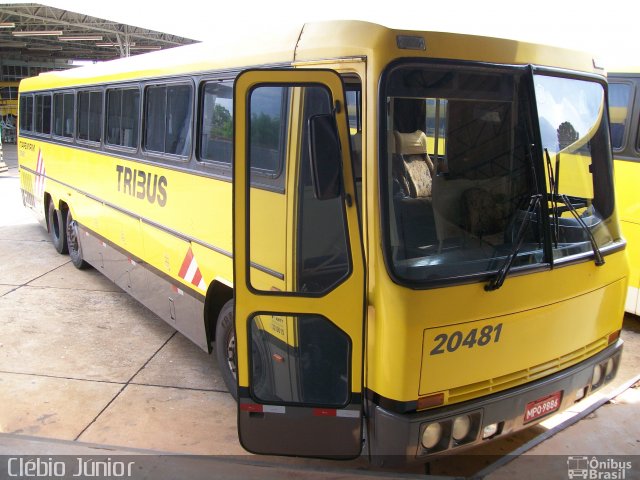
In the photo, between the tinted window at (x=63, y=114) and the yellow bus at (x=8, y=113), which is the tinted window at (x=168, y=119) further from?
the yellow bus at (x=8, y=113)

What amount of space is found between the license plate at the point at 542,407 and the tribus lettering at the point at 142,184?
129 inches

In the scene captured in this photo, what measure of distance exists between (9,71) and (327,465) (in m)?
52.1

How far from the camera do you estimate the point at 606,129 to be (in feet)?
11.5

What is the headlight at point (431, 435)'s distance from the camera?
276 cm

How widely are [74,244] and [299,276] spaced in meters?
5.99

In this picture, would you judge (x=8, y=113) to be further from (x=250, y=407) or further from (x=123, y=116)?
(x=250, y=407)

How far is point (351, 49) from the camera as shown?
278 centimetres

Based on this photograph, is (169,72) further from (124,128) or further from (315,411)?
(315,411)

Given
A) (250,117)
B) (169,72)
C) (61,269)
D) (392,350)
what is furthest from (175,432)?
(61,269)

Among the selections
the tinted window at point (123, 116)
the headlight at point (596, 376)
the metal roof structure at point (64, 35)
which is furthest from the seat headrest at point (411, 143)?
the metal roof structure at point (64, 35)

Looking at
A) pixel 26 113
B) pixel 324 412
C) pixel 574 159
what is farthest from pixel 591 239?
pixel 26 113

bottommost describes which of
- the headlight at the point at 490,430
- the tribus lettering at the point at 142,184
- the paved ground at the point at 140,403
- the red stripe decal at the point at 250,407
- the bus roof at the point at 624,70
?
the paved ground at the point at 140,403

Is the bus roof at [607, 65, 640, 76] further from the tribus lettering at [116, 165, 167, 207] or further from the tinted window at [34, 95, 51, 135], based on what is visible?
the tinted window at [34, 95, 51, 135]

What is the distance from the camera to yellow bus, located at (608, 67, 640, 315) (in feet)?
19.3
